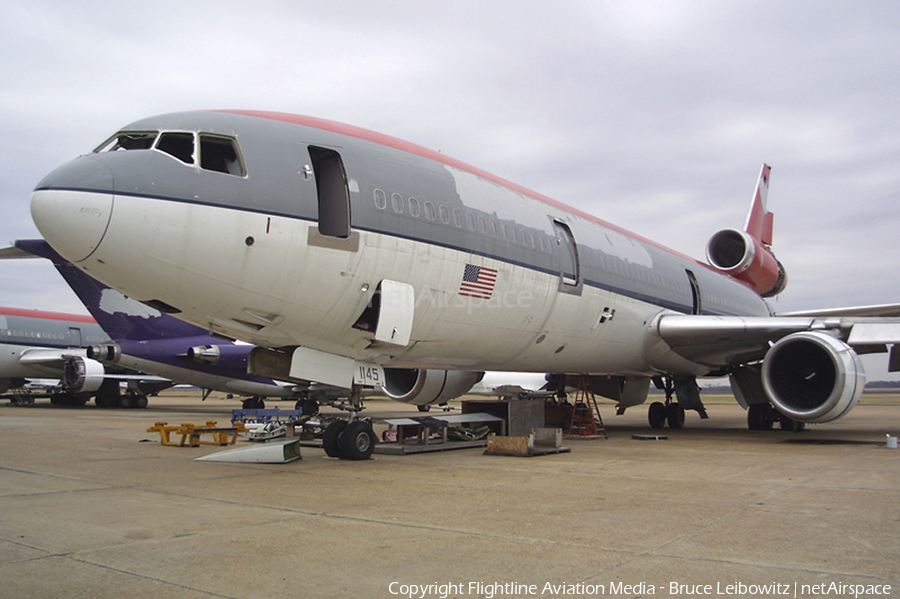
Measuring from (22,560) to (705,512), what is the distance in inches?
190

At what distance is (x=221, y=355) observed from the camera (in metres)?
24.1

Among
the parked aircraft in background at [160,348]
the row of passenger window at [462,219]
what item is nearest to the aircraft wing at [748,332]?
the row of passenger window at [462,219]

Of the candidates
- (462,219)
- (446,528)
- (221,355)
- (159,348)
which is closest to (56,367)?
(159,348)

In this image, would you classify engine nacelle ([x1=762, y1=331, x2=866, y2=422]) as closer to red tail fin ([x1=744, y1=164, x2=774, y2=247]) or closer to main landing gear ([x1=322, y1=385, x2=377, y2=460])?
main landing gear ([x1=322, y1=385, x2=377, y2=460])

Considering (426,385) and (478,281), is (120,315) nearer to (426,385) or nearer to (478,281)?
(426,385)

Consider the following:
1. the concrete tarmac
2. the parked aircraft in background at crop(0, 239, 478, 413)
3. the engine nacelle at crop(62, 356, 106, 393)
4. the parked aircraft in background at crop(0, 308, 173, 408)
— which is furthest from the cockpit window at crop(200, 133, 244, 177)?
the parked aircraft in background at crop(0, 308, 173, 408)

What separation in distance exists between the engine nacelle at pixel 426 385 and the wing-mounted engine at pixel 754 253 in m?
10.2

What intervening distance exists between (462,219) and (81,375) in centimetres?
2603

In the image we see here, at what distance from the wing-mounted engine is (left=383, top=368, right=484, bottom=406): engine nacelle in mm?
10161

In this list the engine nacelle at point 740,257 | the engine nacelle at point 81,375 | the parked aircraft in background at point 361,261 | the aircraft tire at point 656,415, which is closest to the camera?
the parked aircraft in background at point 361,261

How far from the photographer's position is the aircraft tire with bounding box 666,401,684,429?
18028 millimetres

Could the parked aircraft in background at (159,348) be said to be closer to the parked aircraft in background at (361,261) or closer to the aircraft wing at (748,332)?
the parked aircraft in background at (361,261)

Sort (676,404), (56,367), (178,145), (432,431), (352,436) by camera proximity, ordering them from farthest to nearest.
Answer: (56,367)
(676,404)
(432,431)
(352,436)
(178,145)

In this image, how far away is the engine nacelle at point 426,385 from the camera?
12.2 m
